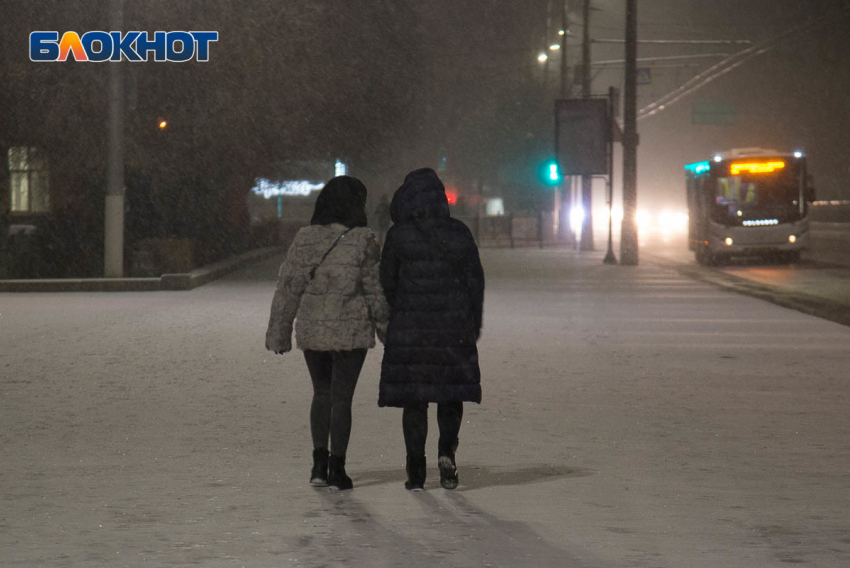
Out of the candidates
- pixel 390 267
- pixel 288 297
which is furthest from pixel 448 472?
pixel 288 297

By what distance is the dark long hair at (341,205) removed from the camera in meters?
7.99

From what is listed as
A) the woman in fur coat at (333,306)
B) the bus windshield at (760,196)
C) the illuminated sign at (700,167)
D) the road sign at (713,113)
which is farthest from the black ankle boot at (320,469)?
the road sign at (713,113)

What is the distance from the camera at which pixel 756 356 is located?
14.9 metres

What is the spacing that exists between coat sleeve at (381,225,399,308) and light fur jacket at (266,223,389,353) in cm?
6

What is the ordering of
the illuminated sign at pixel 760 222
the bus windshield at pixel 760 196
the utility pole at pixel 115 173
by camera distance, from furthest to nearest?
1. the bus windshield at pixel 760 196
2. the illuminated sign at pixel 760 222
3. the utility pole at pixel 115 173

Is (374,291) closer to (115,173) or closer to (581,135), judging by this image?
(115,173)

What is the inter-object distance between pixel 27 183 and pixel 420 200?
31726 millimetres

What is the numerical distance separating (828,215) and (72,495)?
65.2 metres

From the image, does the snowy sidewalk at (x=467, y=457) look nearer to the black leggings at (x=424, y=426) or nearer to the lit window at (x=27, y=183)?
the black leggings at (x=424, y=426)

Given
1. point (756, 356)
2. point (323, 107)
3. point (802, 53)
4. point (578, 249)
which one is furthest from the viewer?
point (802, 53)

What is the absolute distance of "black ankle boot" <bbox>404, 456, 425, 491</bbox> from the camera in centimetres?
784

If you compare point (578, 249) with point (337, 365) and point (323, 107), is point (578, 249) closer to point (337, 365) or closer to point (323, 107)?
point (323, 107)

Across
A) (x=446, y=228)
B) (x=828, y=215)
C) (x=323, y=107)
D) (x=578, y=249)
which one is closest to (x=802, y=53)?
(x=828, y=215)

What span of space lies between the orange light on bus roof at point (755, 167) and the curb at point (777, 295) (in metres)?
6.44
